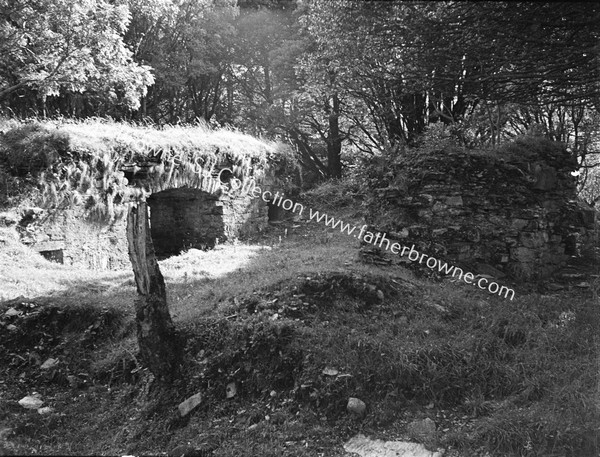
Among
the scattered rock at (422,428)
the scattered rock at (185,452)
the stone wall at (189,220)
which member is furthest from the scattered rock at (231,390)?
the stone wall at (189,220)

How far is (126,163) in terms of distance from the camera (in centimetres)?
866

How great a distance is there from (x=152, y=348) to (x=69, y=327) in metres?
1.63

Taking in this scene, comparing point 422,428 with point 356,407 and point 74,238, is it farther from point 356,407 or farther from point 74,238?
point 74,238

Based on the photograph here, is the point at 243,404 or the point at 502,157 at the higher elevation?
the point at 502,157

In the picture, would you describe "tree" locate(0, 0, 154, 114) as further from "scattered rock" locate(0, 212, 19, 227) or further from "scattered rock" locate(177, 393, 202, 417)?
"scattered rock" locate(177, 393, 202, 417)

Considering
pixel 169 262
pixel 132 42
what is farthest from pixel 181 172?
pixel 132 42

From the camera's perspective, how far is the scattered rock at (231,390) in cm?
396

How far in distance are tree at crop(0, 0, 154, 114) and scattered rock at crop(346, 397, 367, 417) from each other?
25.2ft

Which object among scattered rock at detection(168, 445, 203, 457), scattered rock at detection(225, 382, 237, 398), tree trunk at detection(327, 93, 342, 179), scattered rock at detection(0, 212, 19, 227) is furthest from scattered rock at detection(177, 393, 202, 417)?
tree trunk at detection(327, 93, 342, 179)

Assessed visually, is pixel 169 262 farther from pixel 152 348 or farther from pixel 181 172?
pixel 152 348

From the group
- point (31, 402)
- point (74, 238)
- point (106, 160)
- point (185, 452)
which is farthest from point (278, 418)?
point (106, 160)

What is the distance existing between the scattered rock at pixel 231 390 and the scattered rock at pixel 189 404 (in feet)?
0.74

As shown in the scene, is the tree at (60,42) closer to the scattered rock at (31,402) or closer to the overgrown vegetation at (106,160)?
the overgrown vegetation at (106,160)

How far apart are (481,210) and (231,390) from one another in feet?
14.8
